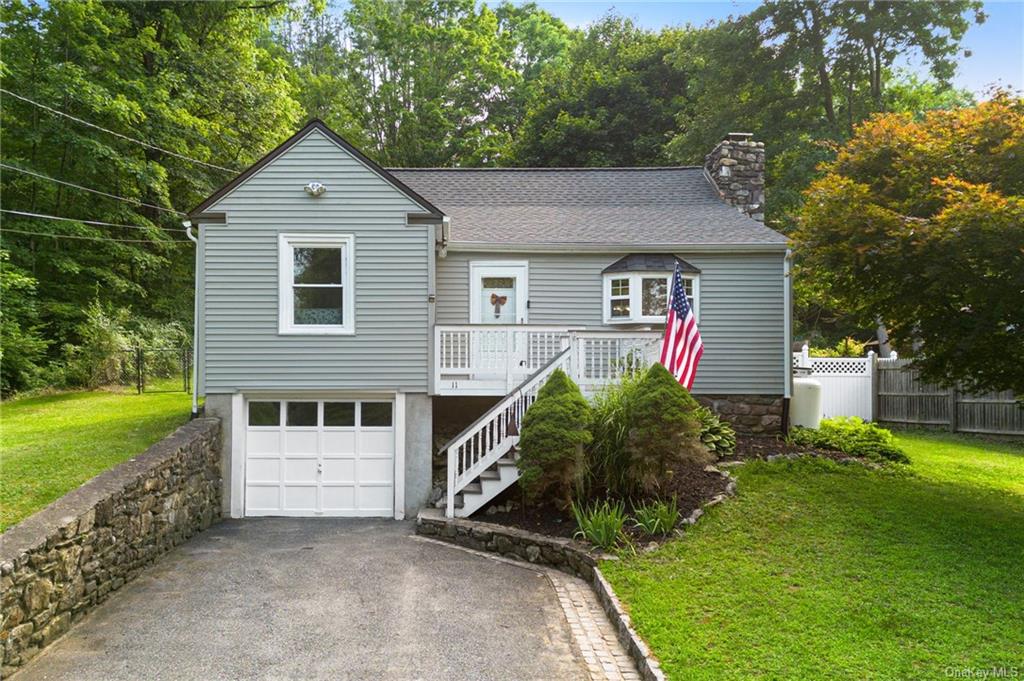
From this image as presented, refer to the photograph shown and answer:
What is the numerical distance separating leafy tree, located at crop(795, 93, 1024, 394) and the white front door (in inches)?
192

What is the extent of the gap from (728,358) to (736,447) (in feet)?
5.76

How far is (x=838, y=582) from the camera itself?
20.4 ft

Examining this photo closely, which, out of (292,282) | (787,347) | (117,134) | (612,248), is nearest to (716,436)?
(787,347)

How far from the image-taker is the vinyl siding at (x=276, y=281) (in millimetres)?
10320

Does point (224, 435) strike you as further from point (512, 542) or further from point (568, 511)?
point (568, 511)

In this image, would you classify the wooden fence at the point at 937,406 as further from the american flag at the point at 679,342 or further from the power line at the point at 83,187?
the power line at the point at 83,187

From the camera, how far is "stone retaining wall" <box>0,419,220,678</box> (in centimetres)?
527

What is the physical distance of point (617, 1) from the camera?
29.6m

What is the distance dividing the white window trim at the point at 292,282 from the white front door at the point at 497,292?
2.44 metres

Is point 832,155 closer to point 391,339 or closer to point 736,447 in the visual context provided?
point 736,447

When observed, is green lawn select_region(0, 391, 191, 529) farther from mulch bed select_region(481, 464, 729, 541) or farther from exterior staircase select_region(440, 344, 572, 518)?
mulch bed select_region(481, 464, 729, 541)

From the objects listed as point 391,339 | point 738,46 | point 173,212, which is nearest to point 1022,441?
point 391,339

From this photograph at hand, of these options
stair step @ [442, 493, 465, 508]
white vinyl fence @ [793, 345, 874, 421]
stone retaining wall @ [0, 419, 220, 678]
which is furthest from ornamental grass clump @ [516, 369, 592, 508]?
white vinyl fence @ [793, 345, 874, 421]

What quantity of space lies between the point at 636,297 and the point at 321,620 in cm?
782
